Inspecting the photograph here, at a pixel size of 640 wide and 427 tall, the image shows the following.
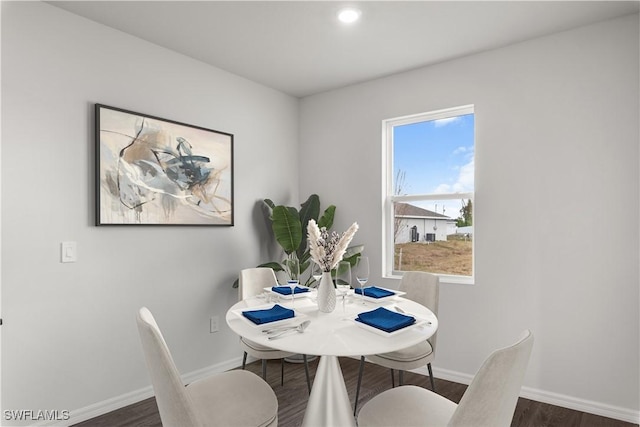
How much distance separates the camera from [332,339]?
1636 millimetres

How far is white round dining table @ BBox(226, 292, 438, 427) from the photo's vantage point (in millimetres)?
1555

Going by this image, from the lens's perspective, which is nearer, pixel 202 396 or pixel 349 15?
pixel 202 396

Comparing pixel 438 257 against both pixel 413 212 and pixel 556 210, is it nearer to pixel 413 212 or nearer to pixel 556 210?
pixel 413 212

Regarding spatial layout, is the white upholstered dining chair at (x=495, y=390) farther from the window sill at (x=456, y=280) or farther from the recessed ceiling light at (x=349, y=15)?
the recessed ceiling light at (x=349, y=15)

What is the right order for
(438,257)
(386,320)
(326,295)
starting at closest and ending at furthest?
1. (386,320)
2. (326,295)
3. (438,257)

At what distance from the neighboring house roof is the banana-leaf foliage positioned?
0.50 m

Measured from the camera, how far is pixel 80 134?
260 centimetres

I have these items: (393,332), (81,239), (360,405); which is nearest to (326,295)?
(393,332)

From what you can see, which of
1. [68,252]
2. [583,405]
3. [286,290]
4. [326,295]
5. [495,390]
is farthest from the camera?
[583,405]

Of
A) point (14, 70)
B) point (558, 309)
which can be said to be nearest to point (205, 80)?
point (14, 70)

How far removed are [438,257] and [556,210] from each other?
1006mm

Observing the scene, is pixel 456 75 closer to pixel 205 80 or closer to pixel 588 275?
pixel 588 275

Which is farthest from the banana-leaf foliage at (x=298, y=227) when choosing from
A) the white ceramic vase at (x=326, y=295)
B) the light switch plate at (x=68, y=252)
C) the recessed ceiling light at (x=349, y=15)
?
the recessed ceiling light at (x=349, y=15)

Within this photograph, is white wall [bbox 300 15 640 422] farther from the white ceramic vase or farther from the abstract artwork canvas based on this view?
the abstract artwork canvas
